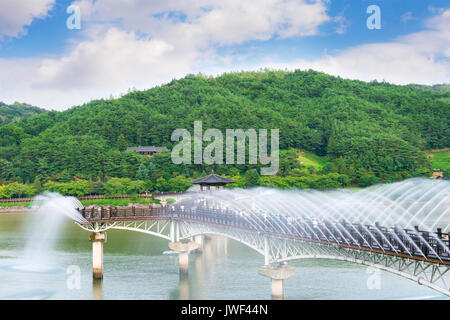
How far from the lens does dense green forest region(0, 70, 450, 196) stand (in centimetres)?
12688

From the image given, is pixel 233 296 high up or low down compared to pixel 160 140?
down

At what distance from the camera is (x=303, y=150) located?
543 feet

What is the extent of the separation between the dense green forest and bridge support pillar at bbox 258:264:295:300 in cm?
7805

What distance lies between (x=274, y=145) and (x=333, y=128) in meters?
26.7

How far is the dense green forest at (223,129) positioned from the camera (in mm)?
126875

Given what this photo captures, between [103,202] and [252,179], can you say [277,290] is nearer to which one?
[252,179]

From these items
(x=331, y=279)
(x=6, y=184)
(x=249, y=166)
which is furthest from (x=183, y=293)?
(x=6, y=184)

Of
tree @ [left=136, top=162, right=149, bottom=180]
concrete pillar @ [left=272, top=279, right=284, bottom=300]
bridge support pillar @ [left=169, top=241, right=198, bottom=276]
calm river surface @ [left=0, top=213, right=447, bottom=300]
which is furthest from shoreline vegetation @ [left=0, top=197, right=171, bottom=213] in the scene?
concrete pillar @ [left=272, top=279, right=284, bottom=300]

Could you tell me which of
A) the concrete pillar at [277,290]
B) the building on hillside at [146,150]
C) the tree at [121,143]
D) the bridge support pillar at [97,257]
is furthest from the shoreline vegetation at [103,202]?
the concrete pillar at [277,290]

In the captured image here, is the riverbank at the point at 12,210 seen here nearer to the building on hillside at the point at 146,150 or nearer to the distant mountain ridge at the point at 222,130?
the distant mountain ridge at the point at 222,130

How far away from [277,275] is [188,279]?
14429 mm

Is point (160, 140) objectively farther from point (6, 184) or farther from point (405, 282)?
point (405, 282)

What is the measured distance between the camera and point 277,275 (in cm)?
3588

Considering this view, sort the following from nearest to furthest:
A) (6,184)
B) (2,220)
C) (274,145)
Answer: (2,220), (6,184), (274,145)
